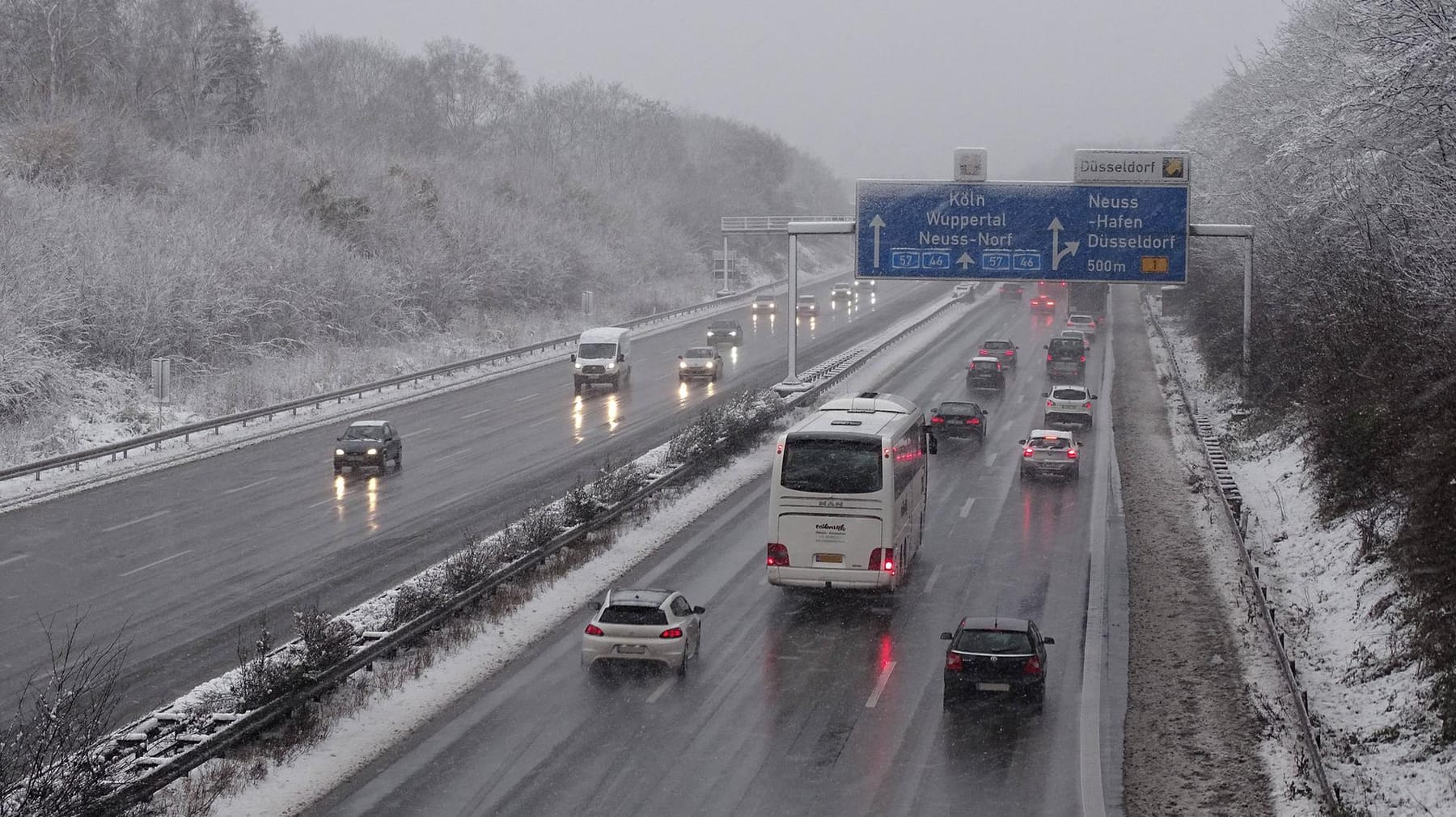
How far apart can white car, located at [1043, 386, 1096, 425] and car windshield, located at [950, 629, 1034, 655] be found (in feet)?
93.8

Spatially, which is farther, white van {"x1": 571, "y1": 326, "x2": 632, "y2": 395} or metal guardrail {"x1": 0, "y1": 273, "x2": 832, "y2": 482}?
white van {"x1": 571, "y1": 326, "x2": 632, "y2": 395}

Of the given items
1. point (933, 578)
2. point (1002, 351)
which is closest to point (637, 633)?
point (933, 578)

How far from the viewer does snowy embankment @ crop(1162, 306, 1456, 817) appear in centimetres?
1552

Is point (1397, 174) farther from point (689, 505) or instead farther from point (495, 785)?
point (495, 785)

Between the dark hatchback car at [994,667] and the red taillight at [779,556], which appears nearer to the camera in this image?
the dark hatchback car at [994,667]

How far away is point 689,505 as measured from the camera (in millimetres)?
34406

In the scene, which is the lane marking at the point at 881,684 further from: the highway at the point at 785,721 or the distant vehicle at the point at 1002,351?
the distant vehicle at the point at 1002,351

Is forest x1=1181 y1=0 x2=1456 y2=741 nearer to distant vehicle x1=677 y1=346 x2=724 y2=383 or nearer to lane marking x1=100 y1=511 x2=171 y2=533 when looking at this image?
distant vehicle x1=677 y1=346 x2=724 y2=383

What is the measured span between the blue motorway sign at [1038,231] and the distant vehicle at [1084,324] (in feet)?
141

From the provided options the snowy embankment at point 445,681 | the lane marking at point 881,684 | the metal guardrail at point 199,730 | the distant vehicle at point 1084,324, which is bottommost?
the lane marking at point 881,684

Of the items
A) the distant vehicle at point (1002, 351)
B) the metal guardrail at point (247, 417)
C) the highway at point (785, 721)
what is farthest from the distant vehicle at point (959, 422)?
the metal guardrail at point (247, 417)

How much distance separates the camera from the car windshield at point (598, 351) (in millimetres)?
57531

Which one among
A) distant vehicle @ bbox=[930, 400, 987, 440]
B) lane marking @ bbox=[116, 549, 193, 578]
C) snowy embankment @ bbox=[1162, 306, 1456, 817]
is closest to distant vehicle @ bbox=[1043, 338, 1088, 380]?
distant vehicle @ bbox=[930, 400, 987, 440]

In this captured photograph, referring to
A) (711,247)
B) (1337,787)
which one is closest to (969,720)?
(1337,787)
